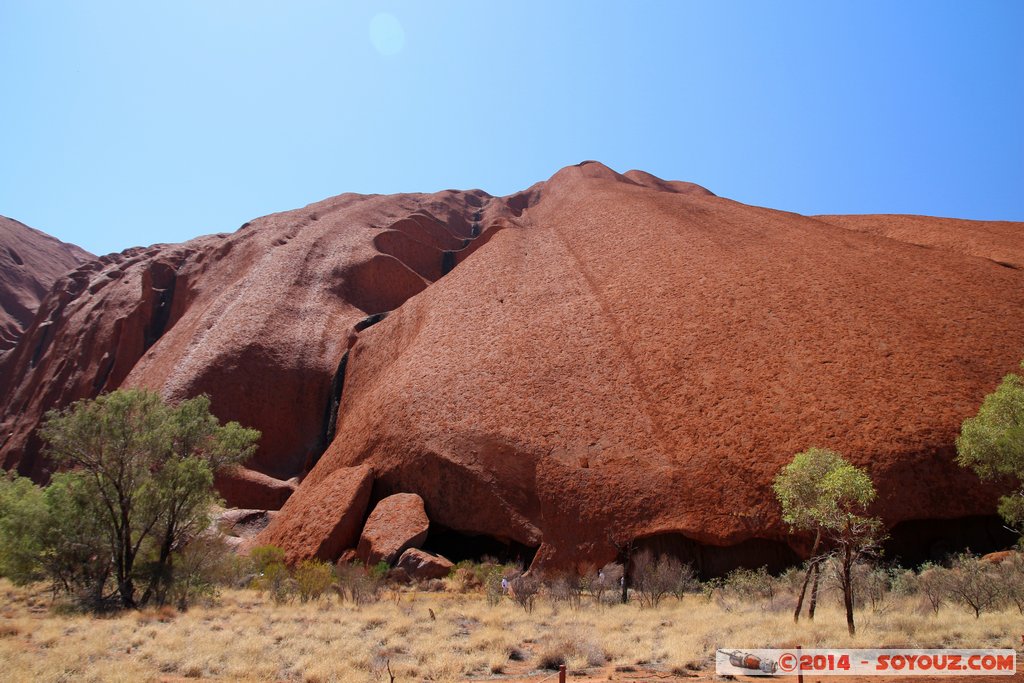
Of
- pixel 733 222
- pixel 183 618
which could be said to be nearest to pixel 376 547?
pixel 183 618

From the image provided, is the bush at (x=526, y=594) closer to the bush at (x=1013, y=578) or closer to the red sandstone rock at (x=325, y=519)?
the red sandstone rock at (x=325, y=519)

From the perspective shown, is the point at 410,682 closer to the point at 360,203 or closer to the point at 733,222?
the point at 733,222

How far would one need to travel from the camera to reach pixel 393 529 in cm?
2300

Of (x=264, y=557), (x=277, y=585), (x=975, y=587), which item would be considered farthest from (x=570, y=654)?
(x=264, y=557)

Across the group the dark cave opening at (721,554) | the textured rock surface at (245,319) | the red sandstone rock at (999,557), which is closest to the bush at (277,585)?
the dark cave opening at (721,554)

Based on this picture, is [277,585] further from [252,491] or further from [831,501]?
[252,491]

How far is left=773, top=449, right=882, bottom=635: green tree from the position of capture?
13.0 m

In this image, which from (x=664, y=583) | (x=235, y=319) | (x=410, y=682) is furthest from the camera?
(x=235, y=319)

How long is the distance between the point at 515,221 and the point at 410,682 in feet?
173

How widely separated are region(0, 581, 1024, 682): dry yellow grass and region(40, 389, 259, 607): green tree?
2100 mm

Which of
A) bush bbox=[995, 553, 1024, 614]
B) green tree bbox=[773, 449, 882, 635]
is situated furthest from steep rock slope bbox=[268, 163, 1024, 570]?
green tree bbox=[773, 449, 882, 635]

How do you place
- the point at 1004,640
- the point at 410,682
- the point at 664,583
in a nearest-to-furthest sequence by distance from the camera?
the point at 410,682
the point at 1004,640
the point at 664,583

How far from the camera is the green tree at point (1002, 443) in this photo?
52.2 ft

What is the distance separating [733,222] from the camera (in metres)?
34.1
